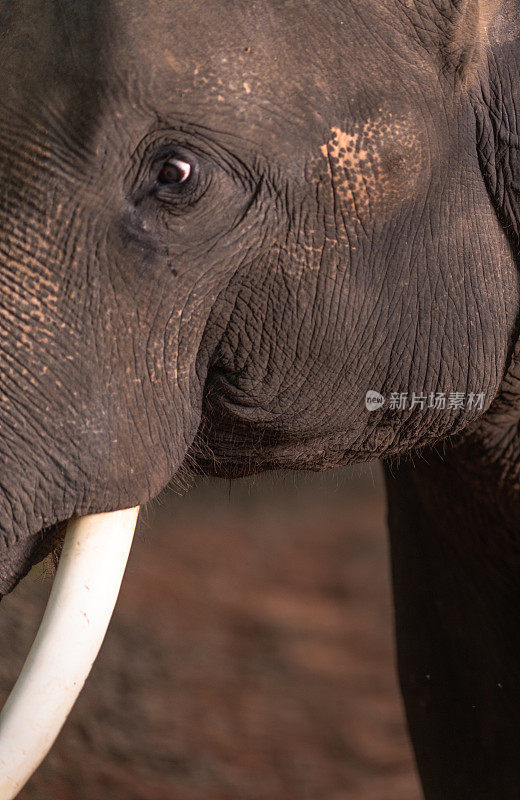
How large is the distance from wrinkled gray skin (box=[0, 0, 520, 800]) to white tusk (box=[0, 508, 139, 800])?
0.05 metres

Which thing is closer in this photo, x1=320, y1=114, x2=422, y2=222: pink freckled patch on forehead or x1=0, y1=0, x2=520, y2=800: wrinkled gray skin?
x1=0, y1=0, x2=520, y2=800: wrinkled gray skin

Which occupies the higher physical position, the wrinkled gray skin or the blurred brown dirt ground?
the wrinkled gray skin

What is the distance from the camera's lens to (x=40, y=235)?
1.22m

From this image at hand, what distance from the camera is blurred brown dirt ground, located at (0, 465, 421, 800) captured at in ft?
11.7

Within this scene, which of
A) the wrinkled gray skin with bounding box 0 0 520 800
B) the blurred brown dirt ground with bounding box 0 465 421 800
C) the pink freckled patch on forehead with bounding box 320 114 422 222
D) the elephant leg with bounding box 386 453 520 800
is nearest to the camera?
the wrinkled gray skin with bounding box 0 0 520 800

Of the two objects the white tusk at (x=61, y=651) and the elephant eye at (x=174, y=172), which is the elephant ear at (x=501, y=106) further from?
the white tusk at (x=61, y=651)

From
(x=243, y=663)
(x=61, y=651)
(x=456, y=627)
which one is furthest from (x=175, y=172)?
(x=243, y=663)

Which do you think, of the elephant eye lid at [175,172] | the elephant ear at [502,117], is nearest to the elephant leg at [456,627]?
the elephant ear at [502,117]

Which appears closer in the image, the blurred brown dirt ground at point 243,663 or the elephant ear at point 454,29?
the elephant ear at point 454,29

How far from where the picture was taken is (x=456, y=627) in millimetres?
2172

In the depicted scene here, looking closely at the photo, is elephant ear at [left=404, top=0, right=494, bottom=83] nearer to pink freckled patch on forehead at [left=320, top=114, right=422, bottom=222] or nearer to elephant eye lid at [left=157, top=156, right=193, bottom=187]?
pink freckled patch on forehead at [left=320, top=114, right=422, bottom=222]

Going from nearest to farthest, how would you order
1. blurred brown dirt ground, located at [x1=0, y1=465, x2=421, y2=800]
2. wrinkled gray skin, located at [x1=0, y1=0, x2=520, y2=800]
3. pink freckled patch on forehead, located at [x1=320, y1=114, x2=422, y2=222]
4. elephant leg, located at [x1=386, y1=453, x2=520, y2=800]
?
1. wrinkled gray skin, located at [x1=0, y1=0, x2=520, y2=800]
2. pink freckled patch on forehead, located at [x1=320, y1=114, x2=422, y2=222]
3. elephant leg, located at [x1=386, y1=453, x2=520, y2=800]
4. blurred brown dirt ground, located at [x1=0, y1=465, x2=421, y2=800]

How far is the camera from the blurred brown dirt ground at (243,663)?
3557 millimetres

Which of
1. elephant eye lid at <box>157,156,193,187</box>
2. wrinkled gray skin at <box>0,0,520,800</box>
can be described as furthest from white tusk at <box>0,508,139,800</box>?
elephant eye lid at <box>157,156,193,187</box>
